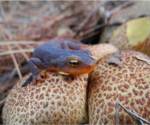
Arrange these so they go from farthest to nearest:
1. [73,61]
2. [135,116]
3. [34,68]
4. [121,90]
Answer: [34,68]
[73,61]
[121,90]
[135,116]

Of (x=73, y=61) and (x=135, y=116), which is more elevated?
(x=73, y=61)

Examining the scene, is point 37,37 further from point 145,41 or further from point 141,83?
point 141,83

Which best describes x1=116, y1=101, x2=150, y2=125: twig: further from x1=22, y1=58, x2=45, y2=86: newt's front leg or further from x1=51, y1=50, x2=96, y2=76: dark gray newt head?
x1=22, y1=58, x2=45, y2=86: newt's front leg

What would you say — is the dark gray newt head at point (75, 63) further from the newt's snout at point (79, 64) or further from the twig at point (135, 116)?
the twig at point (135, 116)

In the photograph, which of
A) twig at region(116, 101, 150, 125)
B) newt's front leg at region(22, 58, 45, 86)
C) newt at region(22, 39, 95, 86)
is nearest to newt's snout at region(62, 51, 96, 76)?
newt at region(22, 39, 95, 86)

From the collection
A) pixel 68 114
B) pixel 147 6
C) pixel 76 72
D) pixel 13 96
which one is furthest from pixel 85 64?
pixel 147 6

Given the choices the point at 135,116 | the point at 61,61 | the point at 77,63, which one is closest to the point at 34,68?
the point at 61,61

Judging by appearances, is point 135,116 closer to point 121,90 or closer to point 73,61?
point 121,90

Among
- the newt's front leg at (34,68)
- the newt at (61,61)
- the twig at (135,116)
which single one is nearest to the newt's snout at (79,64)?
the newt at (61,61)
